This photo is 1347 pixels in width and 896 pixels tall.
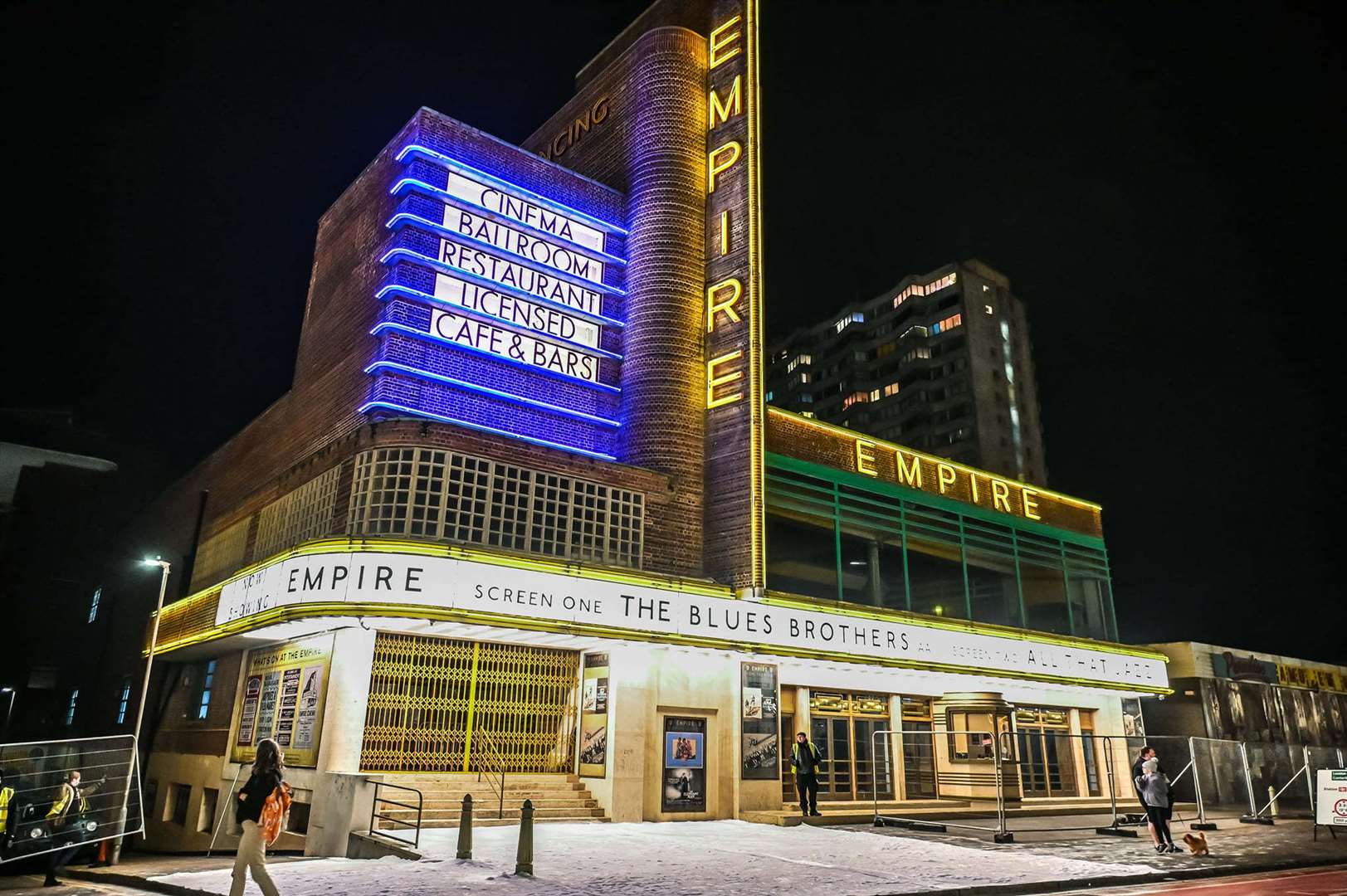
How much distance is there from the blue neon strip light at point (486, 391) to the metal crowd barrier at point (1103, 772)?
38.3ft

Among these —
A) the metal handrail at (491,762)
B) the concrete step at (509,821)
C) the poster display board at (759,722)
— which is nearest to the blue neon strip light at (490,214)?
the poster display board at (759,722)

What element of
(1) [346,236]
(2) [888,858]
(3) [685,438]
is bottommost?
(2) [888,858]

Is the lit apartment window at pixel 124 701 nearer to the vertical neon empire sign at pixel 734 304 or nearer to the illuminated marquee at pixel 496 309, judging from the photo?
the illuminated marquee at pixel 496 309

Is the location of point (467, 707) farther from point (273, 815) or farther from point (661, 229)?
point (661, 229)

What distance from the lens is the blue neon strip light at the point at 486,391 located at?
2222 centimetres

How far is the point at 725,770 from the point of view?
21.5 metres

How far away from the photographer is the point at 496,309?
24.4 metres

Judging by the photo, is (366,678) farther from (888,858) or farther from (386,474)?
(888,858)

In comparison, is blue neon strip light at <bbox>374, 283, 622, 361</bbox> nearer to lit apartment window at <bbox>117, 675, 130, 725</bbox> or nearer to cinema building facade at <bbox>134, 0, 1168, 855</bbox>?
A: cinema building facade at <bbox>134, 0, 1168, 855</bbox>

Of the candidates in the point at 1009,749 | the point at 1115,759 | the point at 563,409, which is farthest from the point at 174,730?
the point at 1115,759

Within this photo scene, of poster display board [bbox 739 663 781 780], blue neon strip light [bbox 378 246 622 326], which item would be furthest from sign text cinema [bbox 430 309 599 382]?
poster display board [bbox 739 663 781 780]

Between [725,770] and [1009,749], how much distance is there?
10.1 meters

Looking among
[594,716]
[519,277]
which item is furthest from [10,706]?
[594,716]

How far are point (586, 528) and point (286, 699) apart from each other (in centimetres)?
817
